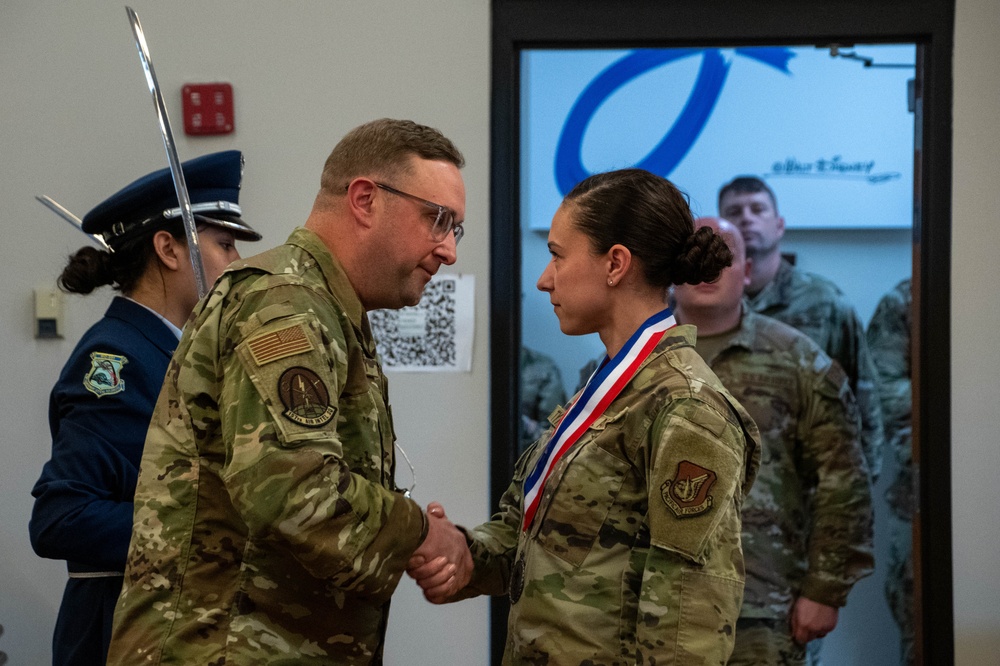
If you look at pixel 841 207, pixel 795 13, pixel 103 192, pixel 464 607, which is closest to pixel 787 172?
pixel 841 207

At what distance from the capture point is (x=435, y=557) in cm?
143

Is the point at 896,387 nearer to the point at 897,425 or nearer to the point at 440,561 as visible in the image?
the point at 897,425

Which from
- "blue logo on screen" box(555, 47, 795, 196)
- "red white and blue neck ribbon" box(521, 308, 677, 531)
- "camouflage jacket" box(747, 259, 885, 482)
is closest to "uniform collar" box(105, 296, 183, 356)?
"red white and blue neck ribbon" box(521, 308, 677, 531)

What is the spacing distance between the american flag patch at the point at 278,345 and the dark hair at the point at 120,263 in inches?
29.9

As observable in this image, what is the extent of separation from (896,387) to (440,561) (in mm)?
2796

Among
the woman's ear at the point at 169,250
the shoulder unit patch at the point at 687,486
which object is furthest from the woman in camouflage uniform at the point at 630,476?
the woman's ear at the point at 169,250

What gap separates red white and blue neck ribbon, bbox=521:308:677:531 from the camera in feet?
4.99

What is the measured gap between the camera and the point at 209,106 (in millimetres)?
2898

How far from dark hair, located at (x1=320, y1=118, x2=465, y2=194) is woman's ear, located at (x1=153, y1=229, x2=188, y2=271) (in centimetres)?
49

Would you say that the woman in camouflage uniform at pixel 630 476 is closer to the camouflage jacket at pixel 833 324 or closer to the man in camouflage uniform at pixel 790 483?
the man in camouflage uniform at pixel 790 483

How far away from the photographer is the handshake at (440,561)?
4.64 ft

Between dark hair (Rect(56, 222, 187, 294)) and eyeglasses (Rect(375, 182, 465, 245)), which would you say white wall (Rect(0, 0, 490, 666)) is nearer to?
dark hair (Rect(56, 222, 187, 294))

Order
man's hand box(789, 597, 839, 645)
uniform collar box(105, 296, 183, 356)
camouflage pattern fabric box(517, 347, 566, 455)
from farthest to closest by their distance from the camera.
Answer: camouflage pattern fabric box(517, 347, 566, 455) → man's hand box(789, 597, 839, 645) → uniform collar box(105, 296, 183, 356)

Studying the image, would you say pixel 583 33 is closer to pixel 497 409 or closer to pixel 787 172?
pixel 497 409
